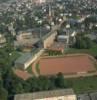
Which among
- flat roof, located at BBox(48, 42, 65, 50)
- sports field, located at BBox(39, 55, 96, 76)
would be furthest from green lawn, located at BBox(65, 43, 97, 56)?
sports field, located at BBox(39, 55, 96, 76)

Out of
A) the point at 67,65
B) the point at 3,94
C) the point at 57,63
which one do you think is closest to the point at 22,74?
the point at 57,63

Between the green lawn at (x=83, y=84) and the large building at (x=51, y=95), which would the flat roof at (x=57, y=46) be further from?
the large building at (x=51, y=95)

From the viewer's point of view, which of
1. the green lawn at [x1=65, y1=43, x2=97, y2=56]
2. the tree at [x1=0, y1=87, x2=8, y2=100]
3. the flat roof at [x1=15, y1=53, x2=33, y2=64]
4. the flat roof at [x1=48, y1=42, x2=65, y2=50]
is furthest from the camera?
the flat roof at [x1=48, y1=42, x2=65, y2=50]

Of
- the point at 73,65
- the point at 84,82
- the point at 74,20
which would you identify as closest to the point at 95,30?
the point at 74,20

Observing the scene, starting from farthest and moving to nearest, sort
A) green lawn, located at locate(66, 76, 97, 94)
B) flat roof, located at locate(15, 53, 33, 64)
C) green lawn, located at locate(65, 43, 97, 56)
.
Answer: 1. green lawn, located at locate(65, 43, 97, 56)
2. flat roof, located at locate(15, 53, 33, 64)
3. green lawn, located at locate(66, 76, 97, 94)

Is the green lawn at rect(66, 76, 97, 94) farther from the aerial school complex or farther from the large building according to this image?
the large building

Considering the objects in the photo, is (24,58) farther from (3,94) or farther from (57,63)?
(3,94)

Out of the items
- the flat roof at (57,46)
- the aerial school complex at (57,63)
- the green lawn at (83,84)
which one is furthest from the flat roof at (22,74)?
the flat roof at (57,46)
